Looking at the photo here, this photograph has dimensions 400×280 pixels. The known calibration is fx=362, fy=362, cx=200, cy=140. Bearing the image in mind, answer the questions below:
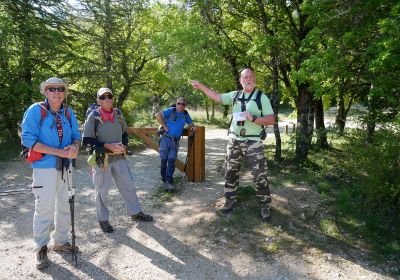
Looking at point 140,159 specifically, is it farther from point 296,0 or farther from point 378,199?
point 378,199

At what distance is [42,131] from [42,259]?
1539mm

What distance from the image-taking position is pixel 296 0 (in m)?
8.55

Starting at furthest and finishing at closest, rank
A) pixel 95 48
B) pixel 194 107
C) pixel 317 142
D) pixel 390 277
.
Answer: pixel 194 107 → pixel 95 48 → pixel 317 142 → pixel 390 277

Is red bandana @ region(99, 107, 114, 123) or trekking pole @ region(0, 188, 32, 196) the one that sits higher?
red bandana @ region(99, 107, 114, 123)

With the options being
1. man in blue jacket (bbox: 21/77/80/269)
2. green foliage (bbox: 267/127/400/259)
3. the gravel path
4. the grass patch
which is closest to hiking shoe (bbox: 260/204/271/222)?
the gravel path

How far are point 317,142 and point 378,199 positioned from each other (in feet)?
20.0

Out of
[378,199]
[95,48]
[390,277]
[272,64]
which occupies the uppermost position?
[95,48]

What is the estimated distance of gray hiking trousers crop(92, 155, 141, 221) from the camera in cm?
527

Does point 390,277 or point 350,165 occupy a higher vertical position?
point 350,165

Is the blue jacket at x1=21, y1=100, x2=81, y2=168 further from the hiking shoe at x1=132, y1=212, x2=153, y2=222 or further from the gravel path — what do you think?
the hiking shoe at x1=132, y1=212, x2=153, y2=222

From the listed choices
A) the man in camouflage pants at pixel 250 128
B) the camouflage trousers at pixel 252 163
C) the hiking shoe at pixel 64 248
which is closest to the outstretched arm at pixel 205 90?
the man in camouflage pants at pixel 250 128

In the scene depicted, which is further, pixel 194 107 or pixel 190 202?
pixel 194 107

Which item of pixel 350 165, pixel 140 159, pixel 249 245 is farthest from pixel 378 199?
pixel 140 159

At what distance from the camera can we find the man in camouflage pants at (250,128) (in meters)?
5.41
